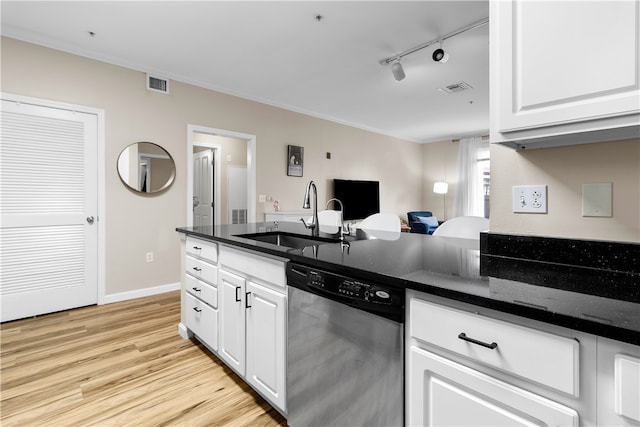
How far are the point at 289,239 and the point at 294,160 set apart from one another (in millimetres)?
3088

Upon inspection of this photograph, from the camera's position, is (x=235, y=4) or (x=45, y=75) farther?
(x=45, y=75)

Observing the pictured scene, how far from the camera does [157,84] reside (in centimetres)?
370

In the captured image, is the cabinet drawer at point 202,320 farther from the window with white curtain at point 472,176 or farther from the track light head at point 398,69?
Answer: the window with white curtain at point 472,176

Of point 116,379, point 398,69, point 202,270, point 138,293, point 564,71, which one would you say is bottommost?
point 116,379

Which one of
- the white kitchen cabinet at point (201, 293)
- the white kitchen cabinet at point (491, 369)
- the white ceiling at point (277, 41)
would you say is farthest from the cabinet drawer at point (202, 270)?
the white ceiling at point (277, 41)

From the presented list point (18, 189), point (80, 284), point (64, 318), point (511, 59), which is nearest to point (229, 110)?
point (18, 189)

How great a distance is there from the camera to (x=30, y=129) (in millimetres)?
2955

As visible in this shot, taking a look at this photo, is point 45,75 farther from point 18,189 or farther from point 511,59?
point 511,59

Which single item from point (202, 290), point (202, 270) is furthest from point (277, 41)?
point (202, 290)

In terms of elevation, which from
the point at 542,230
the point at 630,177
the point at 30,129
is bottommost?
the point at 542,230

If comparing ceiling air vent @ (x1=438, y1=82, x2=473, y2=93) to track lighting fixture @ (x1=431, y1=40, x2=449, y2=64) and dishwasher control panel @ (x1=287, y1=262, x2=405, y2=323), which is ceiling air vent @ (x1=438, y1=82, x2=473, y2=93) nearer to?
track lighting fixture @ (x1=431, y1=40, x2=449, y2=64)

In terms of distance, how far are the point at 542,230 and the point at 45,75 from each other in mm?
4174

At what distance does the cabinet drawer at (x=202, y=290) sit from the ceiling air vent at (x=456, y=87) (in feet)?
12.7

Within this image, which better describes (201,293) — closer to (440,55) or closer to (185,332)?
(185,332)
